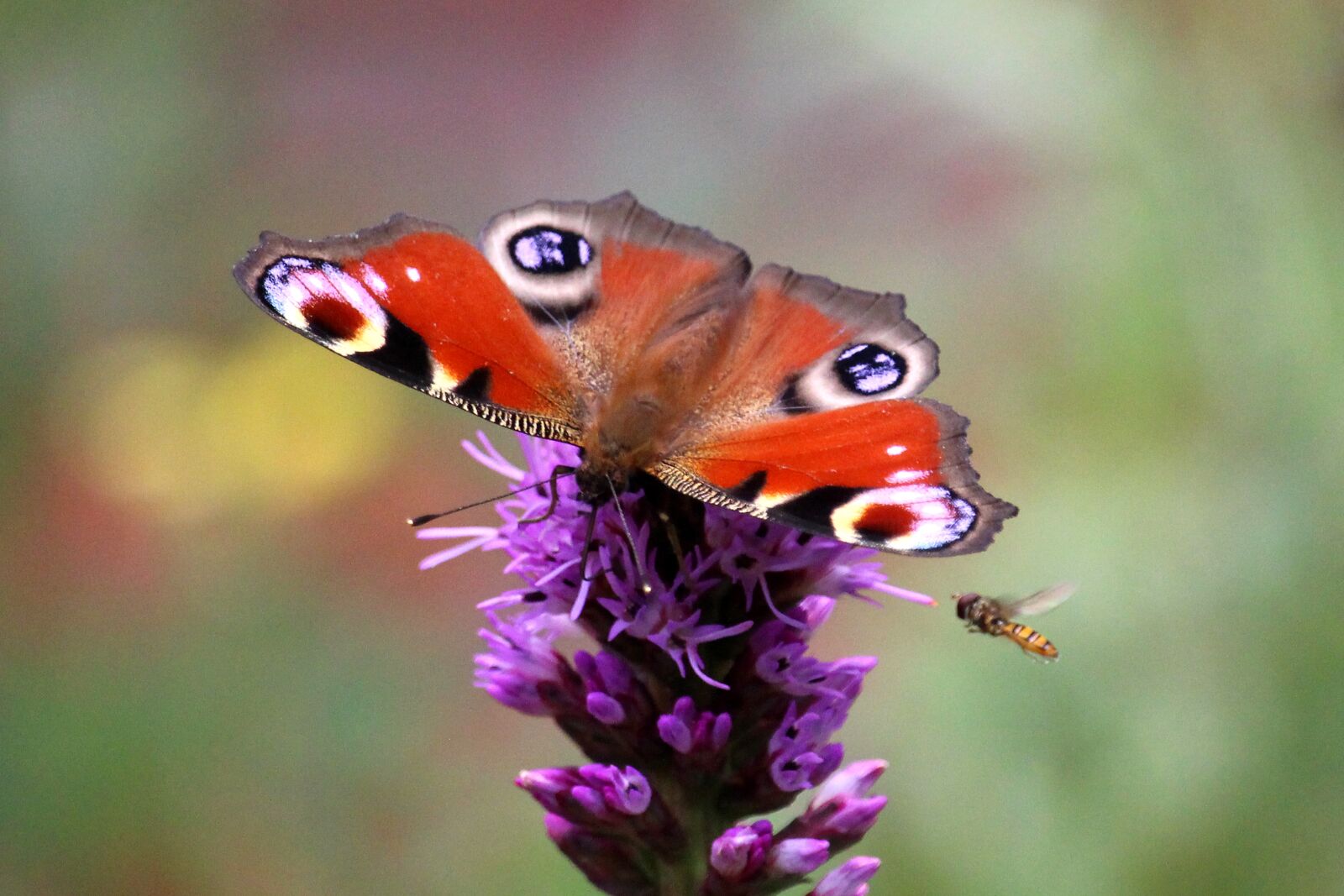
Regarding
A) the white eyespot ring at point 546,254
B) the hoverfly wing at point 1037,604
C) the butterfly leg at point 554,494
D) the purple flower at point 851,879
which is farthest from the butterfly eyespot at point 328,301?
the hoverfly wing at point 1037,604

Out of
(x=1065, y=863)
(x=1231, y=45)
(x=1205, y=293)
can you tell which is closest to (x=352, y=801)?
(x=1065, y=863)

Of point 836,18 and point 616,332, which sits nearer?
point 616,332

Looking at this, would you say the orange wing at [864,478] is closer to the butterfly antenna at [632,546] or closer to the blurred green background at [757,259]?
the butterfly antenna at [632,546]

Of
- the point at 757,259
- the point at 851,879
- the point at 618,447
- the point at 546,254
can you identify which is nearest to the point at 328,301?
the point at 546,254

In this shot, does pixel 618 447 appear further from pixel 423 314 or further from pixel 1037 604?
pixel 1037 604

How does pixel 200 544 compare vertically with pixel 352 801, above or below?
above

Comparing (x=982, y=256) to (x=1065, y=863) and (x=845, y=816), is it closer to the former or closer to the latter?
(x=1065, y=863)
